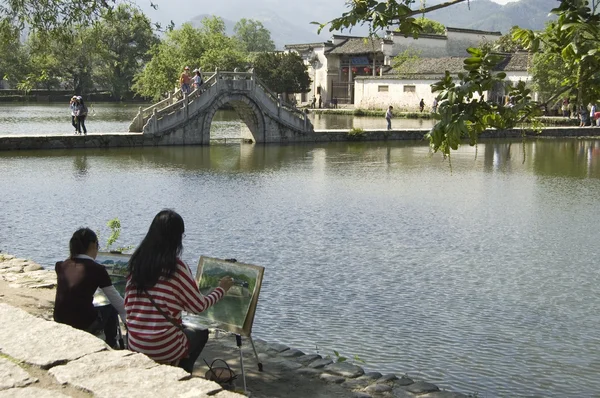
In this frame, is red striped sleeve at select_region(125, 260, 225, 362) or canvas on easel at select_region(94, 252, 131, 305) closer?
red striped sleeve at select_region(125, 260, 225, 362)

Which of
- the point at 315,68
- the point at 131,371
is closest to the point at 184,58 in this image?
the point at 315,68

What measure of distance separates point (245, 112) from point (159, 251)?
31.8 metres

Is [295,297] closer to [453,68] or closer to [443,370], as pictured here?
[443,370]

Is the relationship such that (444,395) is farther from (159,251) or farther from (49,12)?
(49,12)

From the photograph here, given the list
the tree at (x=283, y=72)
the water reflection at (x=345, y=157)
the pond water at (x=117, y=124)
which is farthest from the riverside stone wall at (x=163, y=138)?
the tree at (x=283, y=72)

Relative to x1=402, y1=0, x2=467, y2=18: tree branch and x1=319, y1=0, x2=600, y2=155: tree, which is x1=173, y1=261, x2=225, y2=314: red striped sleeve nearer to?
x1=319, y1=0, x2=600, y2=155: tree

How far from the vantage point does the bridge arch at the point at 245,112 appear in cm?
3581

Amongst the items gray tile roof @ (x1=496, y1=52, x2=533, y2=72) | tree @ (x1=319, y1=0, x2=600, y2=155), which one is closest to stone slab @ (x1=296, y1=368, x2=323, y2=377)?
tree @ (x1=319, y1=0, x2=600, y2=155)

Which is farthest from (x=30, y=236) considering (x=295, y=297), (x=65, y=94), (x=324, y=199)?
(x=65, y=94)

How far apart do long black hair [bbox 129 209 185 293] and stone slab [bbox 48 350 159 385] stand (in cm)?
75

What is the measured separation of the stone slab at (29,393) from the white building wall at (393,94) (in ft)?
186

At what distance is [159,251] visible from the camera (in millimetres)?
6027

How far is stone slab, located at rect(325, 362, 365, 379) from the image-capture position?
8031 millimetres

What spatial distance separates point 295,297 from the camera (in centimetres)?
1155
